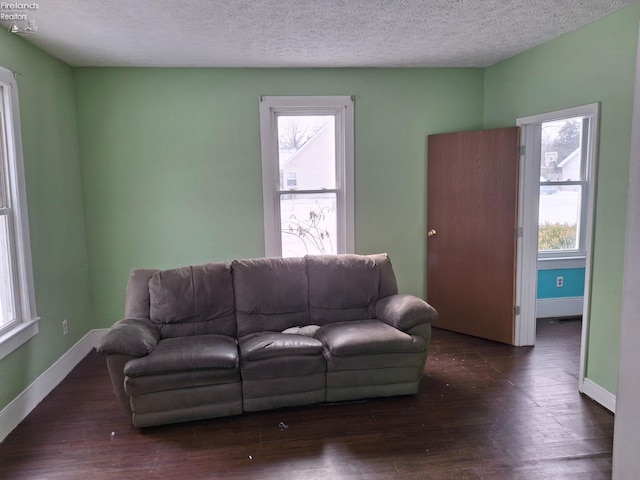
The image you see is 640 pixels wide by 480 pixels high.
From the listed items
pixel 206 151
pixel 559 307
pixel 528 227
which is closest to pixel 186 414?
pixel 206 151

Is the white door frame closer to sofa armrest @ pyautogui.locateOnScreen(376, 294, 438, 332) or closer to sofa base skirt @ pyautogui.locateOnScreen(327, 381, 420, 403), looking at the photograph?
sofa armrest @ pyautogui.locateOnScreen(376, 294, 438, 332)

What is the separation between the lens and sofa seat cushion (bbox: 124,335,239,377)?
2535 mm

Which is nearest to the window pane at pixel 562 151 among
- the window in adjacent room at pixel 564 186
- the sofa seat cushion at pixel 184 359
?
the window in adjacent room at pixel 564 186

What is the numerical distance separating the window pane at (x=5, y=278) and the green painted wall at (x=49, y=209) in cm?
20

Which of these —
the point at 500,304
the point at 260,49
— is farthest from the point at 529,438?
the point at 260,49

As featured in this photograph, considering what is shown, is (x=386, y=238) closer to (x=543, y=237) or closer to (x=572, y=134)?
(x=543, y=237)

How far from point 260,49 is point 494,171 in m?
2.20

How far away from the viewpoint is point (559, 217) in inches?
184

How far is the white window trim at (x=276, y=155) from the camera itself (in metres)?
3.99

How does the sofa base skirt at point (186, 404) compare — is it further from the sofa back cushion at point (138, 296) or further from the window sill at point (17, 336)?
the window sill at point (17, 336)

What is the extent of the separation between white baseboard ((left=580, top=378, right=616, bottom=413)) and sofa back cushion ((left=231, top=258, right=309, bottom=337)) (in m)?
1.97

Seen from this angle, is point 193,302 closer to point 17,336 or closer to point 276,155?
point 17,336

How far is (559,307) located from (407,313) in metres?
2.62

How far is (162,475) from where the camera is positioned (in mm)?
2232
